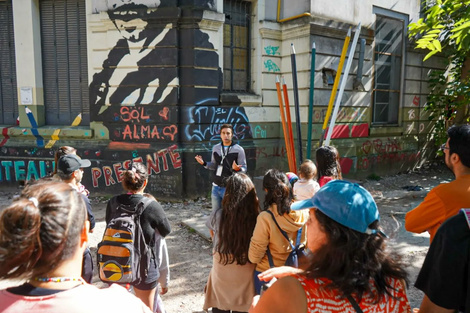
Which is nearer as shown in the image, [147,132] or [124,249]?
[124,249]

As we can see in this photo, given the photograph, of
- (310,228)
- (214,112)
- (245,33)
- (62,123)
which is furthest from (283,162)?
(310,228)

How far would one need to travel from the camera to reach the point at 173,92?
27.7 ft

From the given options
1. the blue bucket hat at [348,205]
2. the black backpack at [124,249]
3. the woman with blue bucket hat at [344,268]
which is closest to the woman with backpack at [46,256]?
the woman with blue bucket hat at [344,268]

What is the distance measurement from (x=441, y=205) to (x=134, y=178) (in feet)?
7.46

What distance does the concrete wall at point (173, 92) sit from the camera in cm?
846

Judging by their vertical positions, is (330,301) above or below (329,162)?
below

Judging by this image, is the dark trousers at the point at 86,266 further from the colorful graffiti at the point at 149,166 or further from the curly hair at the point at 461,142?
the colorful graffiti at the point at 149,166

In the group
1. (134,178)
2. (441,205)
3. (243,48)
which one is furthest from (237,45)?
(441,205)

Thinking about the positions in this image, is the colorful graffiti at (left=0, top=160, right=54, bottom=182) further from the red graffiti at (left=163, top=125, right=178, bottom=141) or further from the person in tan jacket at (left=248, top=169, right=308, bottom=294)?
the person in tan jacket at (left=248, top=169, right=308, bottom=294)

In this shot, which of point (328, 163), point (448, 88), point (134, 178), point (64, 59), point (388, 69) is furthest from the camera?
point (448, 88)

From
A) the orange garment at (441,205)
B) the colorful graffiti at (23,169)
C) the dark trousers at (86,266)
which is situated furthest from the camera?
the colorful graffiti at (23,169)

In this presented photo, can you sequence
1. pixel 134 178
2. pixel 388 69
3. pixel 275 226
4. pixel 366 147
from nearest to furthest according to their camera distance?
pixel 275 226, pixel 134 178, pixel 366 147, pixel 388 69

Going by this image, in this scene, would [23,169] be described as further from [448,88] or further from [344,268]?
[448,88]

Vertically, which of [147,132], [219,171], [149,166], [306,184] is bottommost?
[149,166]
